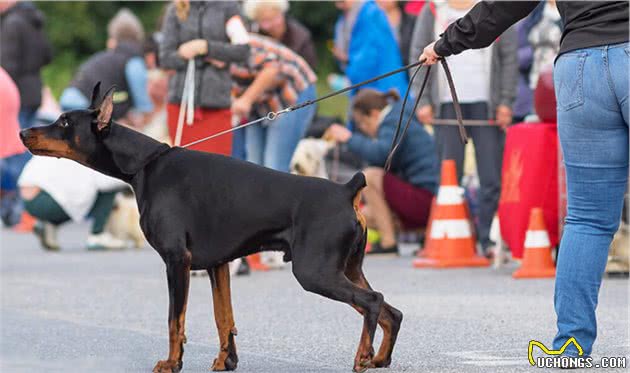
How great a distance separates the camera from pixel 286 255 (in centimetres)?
608

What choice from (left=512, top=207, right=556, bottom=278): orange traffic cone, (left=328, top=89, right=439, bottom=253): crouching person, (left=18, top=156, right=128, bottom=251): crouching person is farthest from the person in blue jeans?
(left=18, top=156, right=128, bottom=251): crouching person

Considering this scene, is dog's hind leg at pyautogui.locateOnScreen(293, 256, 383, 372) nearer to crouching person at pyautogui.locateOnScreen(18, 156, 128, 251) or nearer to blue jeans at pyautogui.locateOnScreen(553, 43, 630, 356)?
blue jeans at pyautogui.locateOnScreen(553, 43, 630, 356)

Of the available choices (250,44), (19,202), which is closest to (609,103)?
(250,44)

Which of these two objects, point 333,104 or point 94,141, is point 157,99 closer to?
point 94,141

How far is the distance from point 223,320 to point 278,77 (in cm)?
466

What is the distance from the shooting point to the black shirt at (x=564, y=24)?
583 cm

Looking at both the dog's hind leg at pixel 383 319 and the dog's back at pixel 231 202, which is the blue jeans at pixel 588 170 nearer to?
the dog's hind leg at pixel 383 319

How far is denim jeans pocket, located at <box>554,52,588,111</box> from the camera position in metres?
5.90

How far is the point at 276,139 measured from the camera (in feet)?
35.3

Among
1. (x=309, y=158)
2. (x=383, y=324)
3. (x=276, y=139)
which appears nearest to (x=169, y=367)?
(x=383, y=324)

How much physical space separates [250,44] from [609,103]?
4.90 meters

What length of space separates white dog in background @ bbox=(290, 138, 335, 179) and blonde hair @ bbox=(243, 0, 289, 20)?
Result: 3.55 ft

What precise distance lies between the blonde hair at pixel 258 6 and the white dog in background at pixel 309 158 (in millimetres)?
1081

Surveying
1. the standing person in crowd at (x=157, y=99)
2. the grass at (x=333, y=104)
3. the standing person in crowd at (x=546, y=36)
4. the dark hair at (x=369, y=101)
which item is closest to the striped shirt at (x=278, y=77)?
the dark hair at (x=369, y=101)
